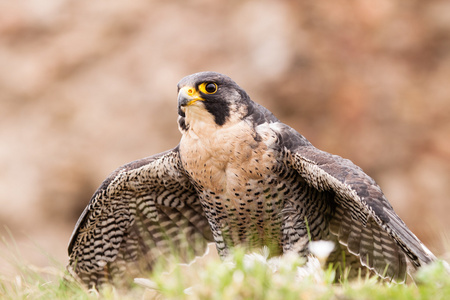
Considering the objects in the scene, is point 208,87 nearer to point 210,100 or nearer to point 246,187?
point 210,100

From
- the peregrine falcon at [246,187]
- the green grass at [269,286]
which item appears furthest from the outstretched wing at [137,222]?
the green grass at [269,286]

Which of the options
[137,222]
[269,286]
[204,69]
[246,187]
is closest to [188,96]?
[246,187]

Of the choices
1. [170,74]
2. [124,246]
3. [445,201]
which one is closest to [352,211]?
[124,246]

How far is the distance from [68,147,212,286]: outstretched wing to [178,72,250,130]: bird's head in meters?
0.43

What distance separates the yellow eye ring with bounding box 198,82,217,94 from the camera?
176 inches

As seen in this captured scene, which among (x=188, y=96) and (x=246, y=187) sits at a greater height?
(x=188, y=96)

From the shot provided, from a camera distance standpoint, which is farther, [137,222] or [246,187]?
[137,222]

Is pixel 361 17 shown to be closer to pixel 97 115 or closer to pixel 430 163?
pixel 430 163

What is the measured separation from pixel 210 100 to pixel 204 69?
27.7ft

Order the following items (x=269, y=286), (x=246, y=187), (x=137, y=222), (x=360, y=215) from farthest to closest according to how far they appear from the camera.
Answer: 1. (x=137, y=222)
2. (x=246, y=187)
3. (x=360, y=215)
4. (x=269, y=286)

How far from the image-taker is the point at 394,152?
12547mm

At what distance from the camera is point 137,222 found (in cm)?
519

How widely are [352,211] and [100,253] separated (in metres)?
2.08

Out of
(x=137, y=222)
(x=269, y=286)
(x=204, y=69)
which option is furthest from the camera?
(x=204, y=69)
